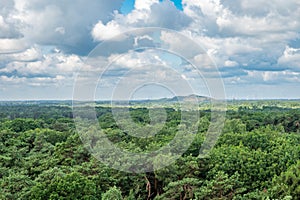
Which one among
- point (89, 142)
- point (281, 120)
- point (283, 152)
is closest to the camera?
point (283, 152)

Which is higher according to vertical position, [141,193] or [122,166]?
[122,166]

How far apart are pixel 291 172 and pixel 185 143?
9.26m

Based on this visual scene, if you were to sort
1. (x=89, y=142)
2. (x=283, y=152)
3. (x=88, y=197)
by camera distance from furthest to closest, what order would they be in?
(x=89, y=142)
(x=283, y=152)
(x=88, y=197)

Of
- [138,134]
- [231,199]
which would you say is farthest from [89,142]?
[231,199]

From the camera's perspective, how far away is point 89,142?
29.6 m

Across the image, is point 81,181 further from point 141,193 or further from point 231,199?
point 231,199

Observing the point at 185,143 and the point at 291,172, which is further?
the point at 185,143

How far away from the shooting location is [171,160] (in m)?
22.1

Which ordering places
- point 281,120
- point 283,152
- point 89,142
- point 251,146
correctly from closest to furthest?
point 283,152 → point 89,142 → point 251,146 → point 281,120

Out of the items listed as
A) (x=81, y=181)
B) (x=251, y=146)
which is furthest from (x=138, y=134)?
(x=81, y=181)

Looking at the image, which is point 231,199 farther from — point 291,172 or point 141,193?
point 141,193

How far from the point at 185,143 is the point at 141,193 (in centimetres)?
576

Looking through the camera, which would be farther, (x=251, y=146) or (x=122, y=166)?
(x=251, y=146)

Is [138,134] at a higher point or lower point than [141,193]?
higher
